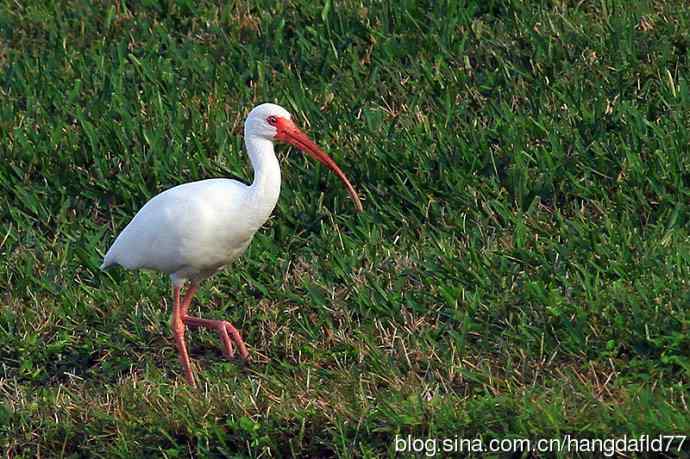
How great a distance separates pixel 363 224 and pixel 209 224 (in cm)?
122

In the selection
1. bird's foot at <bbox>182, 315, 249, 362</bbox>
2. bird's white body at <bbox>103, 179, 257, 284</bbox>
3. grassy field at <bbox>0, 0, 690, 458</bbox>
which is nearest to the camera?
grassy field at <bbox>0, 0, 690, 458</bbox>

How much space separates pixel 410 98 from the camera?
7.96m

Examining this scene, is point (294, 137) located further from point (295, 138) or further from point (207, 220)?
point (207, 220)

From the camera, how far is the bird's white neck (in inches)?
239

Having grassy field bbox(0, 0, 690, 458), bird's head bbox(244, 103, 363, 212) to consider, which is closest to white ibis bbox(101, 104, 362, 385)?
bird's head bbox(244, 103, 363, 212)

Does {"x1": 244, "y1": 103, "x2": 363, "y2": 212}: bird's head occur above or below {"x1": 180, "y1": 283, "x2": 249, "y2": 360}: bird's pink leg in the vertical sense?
above

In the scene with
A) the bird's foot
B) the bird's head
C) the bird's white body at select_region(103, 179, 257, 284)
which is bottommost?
the bird's foot

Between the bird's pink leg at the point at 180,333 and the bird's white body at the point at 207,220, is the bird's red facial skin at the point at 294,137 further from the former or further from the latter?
the bird's pink leg at the point at 180,333

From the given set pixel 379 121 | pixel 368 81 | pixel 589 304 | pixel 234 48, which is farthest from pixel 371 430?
pixel 234 48

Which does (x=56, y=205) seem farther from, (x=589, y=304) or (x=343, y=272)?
(x=589, y=304)

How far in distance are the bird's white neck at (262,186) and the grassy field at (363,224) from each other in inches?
22.4

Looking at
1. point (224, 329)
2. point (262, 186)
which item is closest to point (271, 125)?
point (262, 186)

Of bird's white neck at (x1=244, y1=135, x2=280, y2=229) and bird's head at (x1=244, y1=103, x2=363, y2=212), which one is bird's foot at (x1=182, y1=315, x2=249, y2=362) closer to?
bird's white neck at (x1=244, y1=135, x2=280, y2=229)

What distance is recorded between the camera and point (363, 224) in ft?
23.1
